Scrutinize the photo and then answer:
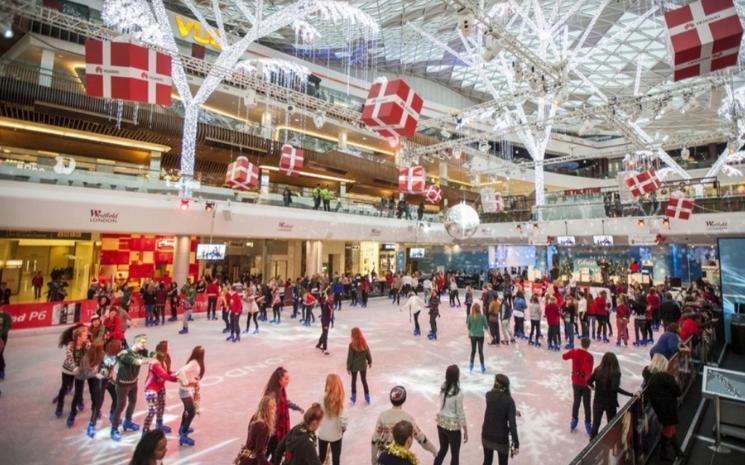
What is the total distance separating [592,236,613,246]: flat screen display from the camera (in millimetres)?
20828

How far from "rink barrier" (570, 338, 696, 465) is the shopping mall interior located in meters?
0.05

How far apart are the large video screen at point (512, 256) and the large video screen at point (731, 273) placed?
15.5 meters

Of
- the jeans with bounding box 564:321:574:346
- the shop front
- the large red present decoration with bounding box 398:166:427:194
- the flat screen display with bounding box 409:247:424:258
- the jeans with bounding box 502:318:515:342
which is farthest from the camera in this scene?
the flat screen display with bounding box 409:247:424:258

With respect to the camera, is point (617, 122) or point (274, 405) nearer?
point (274, 405)

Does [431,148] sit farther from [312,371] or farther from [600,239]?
[312,371]

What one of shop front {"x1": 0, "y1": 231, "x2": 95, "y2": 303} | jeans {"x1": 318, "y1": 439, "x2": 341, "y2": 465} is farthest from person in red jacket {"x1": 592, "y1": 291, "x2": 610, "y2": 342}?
shop front {"x1": 0, "y1": 231, "x2": 95, "y2": 303}

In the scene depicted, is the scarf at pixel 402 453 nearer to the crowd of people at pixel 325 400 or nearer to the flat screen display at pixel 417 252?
the crowd of people at pixel 325 400

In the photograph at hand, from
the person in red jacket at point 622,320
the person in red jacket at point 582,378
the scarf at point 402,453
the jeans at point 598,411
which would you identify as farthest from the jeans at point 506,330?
the scarf at point 402,453

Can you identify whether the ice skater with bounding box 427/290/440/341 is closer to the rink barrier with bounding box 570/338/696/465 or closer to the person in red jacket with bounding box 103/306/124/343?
the rink barrier with bounding box 570/338/696/465

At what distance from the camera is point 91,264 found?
1825cm

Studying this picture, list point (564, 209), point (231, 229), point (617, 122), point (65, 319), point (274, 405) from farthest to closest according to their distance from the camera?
point (564, 209)
point (231, 229)
point (617, 122)
point (65, 319)
point (274, 405)

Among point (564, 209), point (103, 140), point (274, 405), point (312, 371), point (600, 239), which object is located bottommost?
point (312, 371)

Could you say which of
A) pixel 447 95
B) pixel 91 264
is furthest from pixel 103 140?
pixel 447 95

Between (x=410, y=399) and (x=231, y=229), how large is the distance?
13595 millimetres
